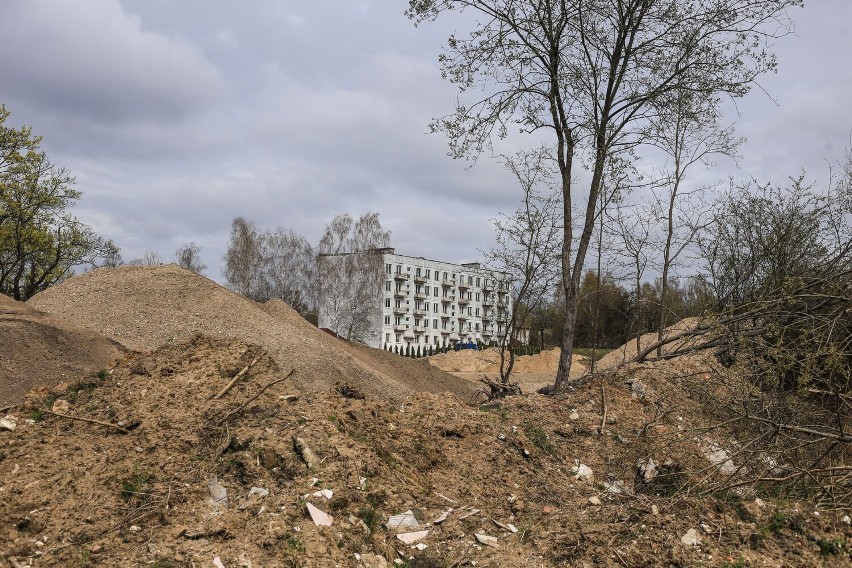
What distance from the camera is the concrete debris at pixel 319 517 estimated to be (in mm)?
4391

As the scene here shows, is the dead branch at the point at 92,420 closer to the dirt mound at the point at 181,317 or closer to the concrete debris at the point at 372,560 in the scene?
the concrete debris at the point at 372,560

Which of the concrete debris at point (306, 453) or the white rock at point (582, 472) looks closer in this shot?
the concrete debris at point (306, 453)

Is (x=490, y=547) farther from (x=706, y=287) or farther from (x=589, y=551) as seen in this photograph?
(x=706, y=287)

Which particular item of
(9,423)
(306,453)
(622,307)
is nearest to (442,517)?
(306,453)

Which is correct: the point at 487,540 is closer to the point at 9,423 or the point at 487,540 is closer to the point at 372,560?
the point at 372,560

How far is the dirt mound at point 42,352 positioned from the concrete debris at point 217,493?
436cm

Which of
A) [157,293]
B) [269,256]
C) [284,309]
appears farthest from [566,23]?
[269,256]

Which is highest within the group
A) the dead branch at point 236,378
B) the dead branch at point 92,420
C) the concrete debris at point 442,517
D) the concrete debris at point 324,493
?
the dead branch at point 236,378

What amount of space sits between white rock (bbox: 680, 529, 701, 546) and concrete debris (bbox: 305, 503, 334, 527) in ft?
7.21

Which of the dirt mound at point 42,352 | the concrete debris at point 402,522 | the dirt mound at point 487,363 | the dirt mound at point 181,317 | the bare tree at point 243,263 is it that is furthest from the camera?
the bare tree at point 243,263

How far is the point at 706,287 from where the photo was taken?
1424 cm

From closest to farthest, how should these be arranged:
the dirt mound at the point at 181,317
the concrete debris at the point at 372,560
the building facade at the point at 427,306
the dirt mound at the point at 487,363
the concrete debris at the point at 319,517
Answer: the concrete debris at the point at 372,560 < the concrete debris at the point at 319,517 < the dirt mound at the point at 181,317 < the dirt mound at the point at 487,363 < the building facade at the point at 427,306

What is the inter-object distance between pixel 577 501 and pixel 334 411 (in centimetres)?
203

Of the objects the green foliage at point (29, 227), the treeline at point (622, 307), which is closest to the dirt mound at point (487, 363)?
the treeline at point (622, 307)
